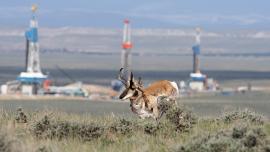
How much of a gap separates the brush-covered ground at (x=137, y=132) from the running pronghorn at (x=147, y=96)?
1.17ft

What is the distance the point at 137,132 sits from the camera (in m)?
15.9

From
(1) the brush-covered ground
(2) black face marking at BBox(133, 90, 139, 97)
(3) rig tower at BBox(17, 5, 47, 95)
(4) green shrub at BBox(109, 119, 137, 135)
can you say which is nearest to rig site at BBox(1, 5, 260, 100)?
(3) rig tower at BBox(17, 5, 47, 95)

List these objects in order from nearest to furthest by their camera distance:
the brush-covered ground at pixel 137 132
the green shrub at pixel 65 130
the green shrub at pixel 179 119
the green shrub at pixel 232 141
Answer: the green shrub at pixel 232 141 → the brush-covered ground at pixel 137 132 → the green shrub at pixel 65 130 → the green shrub at pixel 179 119

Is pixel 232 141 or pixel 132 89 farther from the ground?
pixel 132 89

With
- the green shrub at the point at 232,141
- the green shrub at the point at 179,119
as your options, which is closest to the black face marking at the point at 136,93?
the green shrub at the point at 179,119

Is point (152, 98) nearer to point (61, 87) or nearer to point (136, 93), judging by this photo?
point (136, 93)

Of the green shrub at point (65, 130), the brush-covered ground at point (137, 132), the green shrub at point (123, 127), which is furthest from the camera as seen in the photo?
the green shrub at point (123, 127)

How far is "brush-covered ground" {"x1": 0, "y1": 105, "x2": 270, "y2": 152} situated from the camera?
519 inches

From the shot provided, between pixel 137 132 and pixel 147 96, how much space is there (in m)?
1.92

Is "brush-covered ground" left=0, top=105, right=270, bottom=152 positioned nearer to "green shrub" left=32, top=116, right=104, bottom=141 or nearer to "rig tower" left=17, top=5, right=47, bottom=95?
"green shrub" left=32, top=116, right=104, bottom=141

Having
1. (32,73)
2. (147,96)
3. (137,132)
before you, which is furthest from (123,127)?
(32,73)

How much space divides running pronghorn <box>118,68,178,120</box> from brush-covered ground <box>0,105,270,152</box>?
0.36 metres

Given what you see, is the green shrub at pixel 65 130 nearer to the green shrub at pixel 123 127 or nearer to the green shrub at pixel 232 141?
the green shrub at pixel 123 127

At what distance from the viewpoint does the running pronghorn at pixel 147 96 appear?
696 inches
